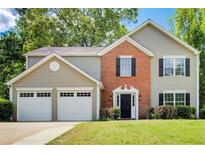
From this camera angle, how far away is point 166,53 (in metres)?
27.0

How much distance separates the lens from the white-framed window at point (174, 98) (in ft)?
87.6

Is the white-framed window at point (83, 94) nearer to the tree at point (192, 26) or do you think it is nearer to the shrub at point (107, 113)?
the shrub at point (107, 113)

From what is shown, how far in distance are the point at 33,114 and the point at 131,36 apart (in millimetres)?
7154

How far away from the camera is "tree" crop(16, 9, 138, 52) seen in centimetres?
3034

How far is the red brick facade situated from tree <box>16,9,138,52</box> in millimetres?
5055

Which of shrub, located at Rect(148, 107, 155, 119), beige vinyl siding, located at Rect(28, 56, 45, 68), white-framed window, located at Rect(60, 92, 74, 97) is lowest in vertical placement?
shrub, located at Rect(148, 107, 155, 119)

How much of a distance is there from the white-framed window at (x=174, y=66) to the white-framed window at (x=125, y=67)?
6.32 feet

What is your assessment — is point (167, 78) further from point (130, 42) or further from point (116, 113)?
point (116, 113)

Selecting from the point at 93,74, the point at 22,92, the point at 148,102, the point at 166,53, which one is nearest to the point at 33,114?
the point at 22,92

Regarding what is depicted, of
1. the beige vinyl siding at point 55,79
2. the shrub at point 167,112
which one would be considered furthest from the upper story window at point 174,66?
the beige vinyl siding at point 55,79

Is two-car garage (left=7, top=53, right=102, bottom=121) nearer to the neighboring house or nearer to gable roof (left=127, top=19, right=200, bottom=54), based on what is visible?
the neighboring house

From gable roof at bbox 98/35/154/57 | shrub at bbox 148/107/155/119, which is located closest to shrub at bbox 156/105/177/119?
shrub at bbox 148/107/155/119
